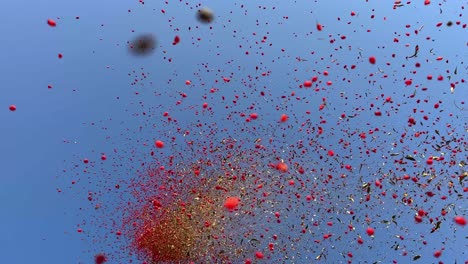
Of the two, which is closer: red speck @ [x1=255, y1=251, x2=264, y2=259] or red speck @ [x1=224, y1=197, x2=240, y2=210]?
red speck @ [x1=255, y1=251, x2=264, y2=259]

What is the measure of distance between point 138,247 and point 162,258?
148cm

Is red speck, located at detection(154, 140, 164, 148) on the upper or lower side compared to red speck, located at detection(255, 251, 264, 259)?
upper

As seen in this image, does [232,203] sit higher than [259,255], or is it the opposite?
[232,203]

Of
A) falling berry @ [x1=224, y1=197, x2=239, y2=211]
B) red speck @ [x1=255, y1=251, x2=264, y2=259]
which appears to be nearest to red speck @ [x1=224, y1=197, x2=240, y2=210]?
falling berry @ [x1=224, y1=197, x2=239, y2=211]

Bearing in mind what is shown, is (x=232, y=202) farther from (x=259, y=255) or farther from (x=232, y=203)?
(x=259, y=255)

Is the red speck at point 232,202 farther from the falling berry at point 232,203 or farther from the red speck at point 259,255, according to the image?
the red speck at point 259,255

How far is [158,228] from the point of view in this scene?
23031mm

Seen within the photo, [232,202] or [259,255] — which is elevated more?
[232,202]

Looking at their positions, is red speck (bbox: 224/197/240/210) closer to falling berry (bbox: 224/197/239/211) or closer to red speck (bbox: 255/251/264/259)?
falling berry (bbox: 224/197/239/211)

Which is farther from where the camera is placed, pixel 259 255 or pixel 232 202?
pixel 232 202

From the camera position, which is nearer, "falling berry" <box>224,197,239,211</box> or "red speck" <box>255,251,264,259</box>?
"red speck" <box>255,251,264,259</box>

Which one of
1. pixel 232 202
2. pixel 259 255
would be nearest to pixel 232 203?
pixel 232 202

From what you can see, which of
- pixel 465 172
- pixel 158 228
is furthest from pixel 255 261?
pixel 465 172

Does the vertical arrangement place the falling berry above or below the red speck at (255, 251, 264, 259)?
above
